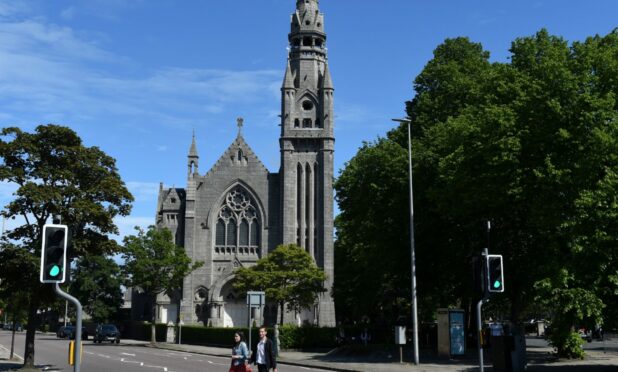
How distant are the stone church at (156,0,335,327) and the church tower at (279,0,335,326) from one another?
98 millimetres

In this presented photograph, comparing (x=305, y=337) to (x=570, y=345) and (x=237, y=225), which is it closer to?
(x=570, y=345)

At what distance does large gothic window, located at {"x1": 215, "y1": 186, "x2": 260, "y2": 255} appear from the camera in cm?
6769

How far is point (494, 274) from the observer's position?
14664 mm

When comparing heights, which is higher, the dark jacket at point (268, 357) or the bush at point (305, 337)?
the dark jacket at point (268, 357)

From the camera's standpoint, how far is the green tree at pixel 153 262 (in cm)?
5261

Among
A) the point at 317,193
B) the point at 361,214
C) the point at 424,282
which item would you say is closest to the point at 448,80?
the point at 361,214

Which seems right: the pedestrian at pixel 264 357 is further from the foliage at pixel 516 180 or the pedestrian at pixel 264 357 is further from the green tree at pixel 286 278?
the green tree at pixel 286 278

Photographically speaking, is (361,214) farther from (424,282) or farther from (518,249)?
(518,249)

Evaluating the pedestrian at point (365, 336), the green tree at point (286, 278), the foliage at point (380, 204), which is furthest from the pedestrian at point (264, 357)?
the green tree at point (286, 278)

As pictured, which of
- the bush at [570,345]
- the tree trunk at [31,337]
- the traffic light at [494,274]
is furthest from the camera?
the bush at [570,345]

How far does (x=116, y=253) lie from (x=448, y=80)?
2091 cm

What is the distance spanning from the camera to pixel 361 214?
3628cm

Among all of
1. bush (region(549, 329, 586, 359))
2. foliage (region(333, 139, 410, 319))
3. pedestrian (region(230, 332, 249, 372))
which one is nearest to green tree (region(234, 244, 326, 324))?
foliage (region(333, 139, 410, 319))

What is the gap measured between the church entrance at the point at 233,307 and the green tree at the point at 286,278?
11015mm
